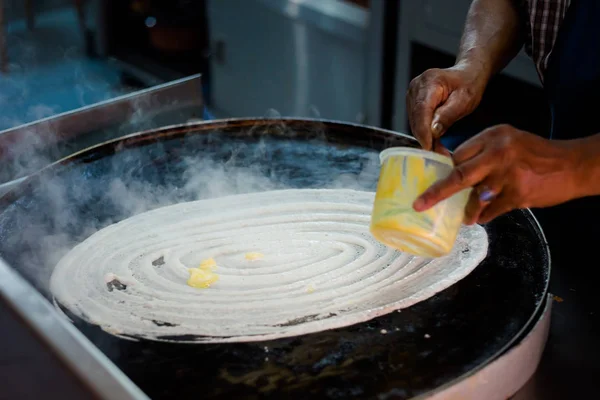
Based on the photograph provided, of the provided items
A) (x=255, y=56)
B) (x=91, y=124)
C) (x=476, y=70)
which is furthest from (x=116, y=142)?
(x=255, y=56)

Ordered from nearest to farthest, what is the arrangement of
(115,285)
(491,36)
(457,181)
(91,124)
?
(457,181), (115,285), (491,36), (91,124)

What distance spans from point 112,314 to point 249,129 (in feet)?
3.13

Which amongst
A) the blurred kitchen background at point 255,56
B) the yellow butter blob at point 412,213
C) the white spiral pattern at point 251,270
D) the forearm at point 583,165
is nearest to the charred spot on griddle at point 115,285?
the white spiral pattern at point 251,270

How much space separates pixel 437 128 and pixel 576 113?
48cm

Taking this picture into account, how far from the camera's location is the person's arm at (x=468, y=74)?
166cm

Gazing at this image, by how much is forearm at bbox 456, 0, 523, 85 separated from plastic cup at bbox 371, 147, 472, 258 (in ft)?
2.31

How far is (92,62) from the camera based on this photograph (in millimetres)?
5945

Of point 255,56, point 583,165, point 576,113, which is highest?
point 583,165

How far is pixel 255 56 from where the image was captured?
15.7 ft

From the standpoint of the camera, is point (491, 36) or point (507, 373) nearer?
point (507, 373)

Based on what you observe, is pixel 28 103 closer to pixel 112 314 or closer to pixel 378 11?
pixel 378 11

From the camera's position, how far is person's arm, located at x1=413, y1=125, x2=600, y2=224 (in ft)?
3.91

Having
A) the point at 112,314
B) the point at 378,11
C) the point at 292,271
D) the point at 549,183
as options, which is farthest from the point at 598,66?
the point at 378,11

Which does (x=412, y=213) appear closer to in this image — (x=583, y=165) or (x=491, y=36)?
(x=583, y=165)
